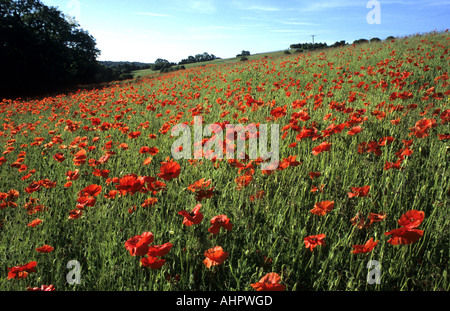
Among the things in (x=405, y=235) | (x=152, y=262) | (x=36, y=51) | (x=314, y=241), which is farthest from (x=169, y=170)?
(x=36, y=51)

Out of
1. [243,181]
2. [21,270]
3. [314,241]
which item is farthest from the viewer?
[243,181]

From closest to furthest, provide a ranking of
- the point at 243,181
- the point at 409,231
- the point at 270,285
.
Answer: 1. the point at 270,285
2. the point at 409,231
3. the point at 243,181

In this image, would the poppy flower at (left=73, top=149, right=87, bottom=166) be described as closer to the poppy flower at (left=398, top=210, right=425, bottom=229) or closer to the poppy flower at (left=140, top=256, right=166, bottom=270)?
the poppy flower at (left=140, top=256, right=166, bottom=270)

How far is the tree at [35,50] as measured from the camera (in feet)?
72.6

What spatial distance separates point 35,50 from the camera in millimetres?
23312

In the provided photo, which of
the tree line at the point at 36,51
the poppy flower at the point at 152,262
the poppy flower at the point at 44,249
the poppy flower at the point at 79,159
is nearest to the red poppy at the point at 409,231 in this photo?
the poppy flower at the point at 152,262

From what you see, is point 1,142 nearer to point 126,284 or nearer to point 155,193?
point 155,193

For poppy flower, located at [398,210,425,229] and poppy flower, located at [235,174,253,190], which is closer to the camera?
poppy flower, located at [398,210,425,229]

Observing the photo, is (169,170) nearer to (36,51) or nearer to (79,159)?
(79,159)

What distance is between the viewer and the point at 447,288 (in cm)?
140

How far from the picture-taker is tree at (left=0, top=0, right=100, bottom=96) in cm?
2214

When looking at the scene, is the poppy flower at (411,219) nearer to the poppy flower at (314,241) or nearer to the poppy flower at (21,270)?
the poppy flower at (314,241)

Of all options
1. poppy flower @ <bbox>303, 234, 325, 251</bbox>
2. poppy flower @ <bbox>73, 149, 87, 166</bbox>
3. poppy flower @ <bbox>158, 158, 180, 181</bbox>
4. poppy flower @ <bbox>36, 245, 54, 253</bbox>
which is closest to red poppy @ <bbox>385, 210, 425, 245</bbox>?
poppy flower @ <bbox>303, 234, 325, 251</bbox>
